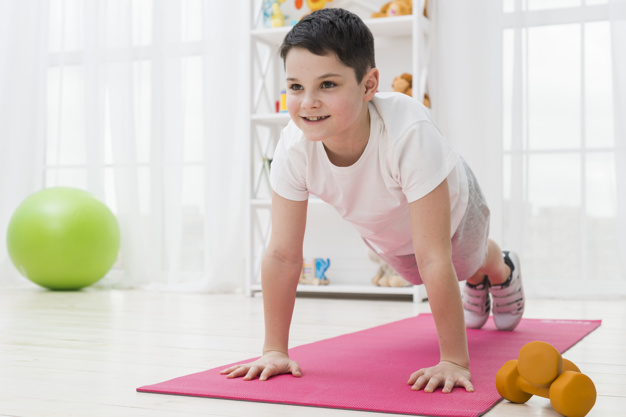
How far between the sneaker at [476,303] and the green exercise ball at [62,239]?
72.7 inches

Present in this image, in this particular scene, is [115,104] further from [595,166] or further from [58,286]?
[595,166]

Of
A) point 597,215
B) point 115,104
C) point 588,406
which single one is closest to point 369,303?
point 597,215

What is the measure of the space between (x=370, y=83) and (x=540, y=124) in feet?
6.28

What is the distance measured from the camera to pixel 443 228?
3.97ft

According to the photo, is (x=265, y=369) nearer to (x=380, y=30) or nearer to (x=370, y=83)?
(x=370, y=83)

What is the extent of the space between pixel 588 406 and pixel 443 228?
354 millimetres

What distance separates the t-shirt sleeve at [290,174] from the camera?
131 centimetres

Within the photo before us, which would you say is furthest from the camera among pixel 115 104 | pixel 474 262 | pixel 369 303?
pixel 115 104

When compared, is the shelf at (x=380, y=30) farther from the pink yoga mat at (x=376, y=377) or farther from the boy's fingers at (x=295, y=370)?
the boy's fingers at (x=295, y=370)

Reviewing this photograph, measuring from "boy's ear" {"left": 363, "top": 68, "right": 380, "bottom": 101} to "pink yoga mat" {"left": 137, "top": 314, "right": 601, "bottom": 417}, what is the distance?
47 centimetres

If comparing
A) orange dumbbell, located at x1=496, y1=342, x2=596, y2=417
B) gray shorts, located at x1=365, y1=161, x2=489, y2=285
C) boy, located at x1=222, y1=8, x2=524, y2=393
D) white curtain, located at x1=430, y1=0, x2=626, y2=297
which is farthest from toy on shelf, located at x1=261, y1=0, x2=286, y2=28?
orange dumbbell, located at x1=496, y1=342, x2=596, y2=417

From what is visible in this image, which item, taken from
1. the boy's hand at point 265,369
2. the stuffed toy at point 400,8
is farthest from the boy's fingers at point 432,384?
the stuffed toy at point 400,8

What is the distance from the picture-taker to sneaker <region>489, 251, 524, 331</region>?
181 cm

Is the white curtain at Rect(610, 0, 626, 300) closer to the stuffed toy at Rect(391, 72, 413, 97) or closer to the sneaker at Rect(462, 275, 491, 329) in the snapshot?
the stuffed toy at Rect(391, 72, 413, 97)
